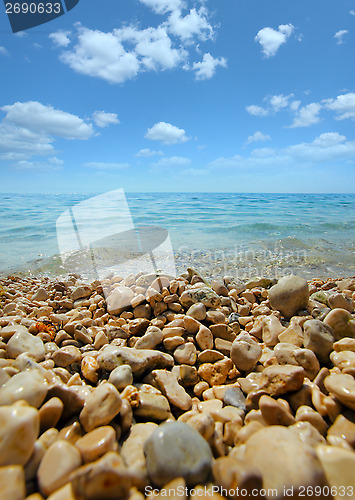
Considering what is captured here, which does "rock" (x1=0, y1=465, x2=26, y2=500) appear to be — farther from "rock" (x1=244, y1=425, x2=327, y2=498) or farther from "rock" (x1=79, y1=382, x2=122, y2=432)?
"rock" (x1=244, y1=425, x2=327, y2=498)

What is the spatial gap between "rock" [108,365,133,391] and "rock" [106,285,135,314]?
1.32 m

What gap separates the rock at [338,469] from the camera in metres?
0.98

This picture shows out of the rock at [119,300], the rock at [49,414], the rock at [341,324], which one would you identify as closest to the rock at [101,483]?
the rock at [49,414]

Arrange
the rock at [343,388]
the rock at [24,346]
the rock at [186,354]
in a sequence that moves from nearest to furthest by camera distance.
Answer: the rock at [343,388], the rock at [24,346], the rock at [186,354]

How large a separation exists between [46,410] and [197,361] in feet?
4.23

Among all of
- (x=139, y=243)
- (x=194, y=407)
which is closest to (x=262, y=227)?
(x=139, y=243)

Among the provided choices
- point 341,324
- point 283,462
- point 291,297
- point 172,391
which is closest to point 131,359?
point 172,391

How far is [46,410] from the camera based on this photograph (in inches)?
52.2

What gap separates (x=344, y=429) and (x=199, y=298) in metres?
1.76

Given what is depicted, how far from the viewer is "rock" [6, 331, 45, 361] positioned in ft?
6.59

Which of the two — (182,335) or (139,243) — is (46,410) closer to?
(182,335)

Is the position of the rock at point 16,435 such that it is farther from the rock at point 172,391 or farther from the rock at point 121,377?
the rock at point 172,391

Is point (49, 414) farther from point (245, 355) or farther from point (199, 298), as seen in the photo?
point (199, 298)

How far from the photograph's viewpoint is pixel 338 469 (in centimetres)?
102
